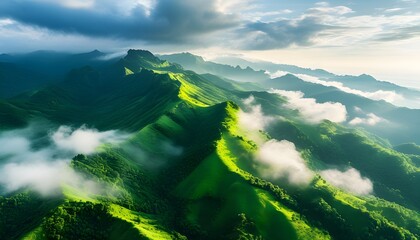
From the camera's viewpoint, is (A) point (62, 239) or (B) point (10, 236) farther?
(B) point (10, 236)

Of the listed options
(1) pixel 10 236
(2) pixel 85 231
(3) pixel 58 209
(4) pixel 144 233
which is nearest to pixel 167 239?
(4) pixel 144 233

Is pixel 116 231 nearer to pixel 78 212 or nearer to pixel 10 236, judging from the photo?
pixel 78 212

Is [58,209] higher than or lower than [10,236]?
higher

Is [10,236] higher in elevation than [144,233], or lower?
lower

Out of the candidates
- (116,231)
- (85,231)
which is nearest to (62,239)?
(85,231)

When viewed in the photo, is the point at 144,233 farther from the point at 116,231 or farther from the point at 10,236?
the point at 10,236

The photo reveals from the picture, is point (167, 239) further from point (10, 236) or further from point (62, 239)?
point (10, 236)

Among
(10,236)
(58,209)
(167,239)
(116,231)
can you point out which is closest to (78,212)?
(58,209)

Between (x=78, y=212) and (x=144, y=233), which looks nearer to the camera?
(x=144, y=233)
